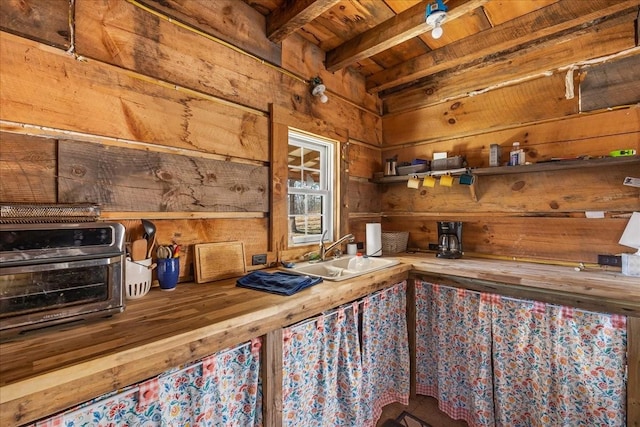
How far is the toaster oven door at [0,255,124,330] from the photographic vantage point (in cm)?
89

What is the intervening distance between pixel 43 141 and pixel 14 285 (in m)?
0.64

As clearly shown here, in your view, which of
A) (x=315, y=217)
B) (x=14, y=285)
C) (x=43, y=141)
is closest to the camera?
(x=14, y=285)

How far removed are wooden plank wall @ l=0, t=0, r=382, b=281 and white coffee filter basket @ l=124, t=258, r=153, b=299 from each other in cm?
21

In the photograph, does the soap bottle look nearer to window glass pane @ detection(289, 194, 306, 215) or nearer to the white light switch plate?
the white light switch plate

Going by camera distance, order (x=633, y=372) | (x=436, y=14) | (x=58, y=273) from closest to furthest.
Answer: (x=58, y=273), (x=633, y=372), (x=436, y=14)

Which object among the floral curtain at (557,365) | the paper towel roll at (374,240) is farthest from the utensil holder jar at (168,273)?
the floral curtain at (557,365)

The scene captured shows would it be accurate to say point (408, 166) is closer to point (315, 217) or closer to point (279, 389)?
point (315, 217)

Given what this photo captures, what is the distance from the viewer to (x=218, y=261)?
170 cm

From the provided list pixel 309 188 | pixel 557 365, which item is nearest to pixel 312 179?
pixel 309 188

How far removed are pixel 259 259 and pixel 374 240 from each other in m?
1.05

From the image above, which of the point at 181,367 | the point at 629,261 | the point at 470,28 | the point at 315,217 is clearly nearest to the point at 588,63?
the point at 470,28

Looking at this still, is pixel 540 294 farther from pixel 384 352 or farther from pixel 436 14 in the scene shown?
pixel 436 14

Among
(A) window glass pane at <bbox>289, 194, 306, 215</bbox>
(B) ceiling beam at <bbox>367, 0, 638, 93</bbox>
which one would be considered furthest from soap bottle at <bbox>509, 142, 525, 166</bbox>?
(A) window glass pane at <bbox>289, 194, 306, 215</bbox>

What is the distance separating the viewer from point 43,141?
122 centimetres
